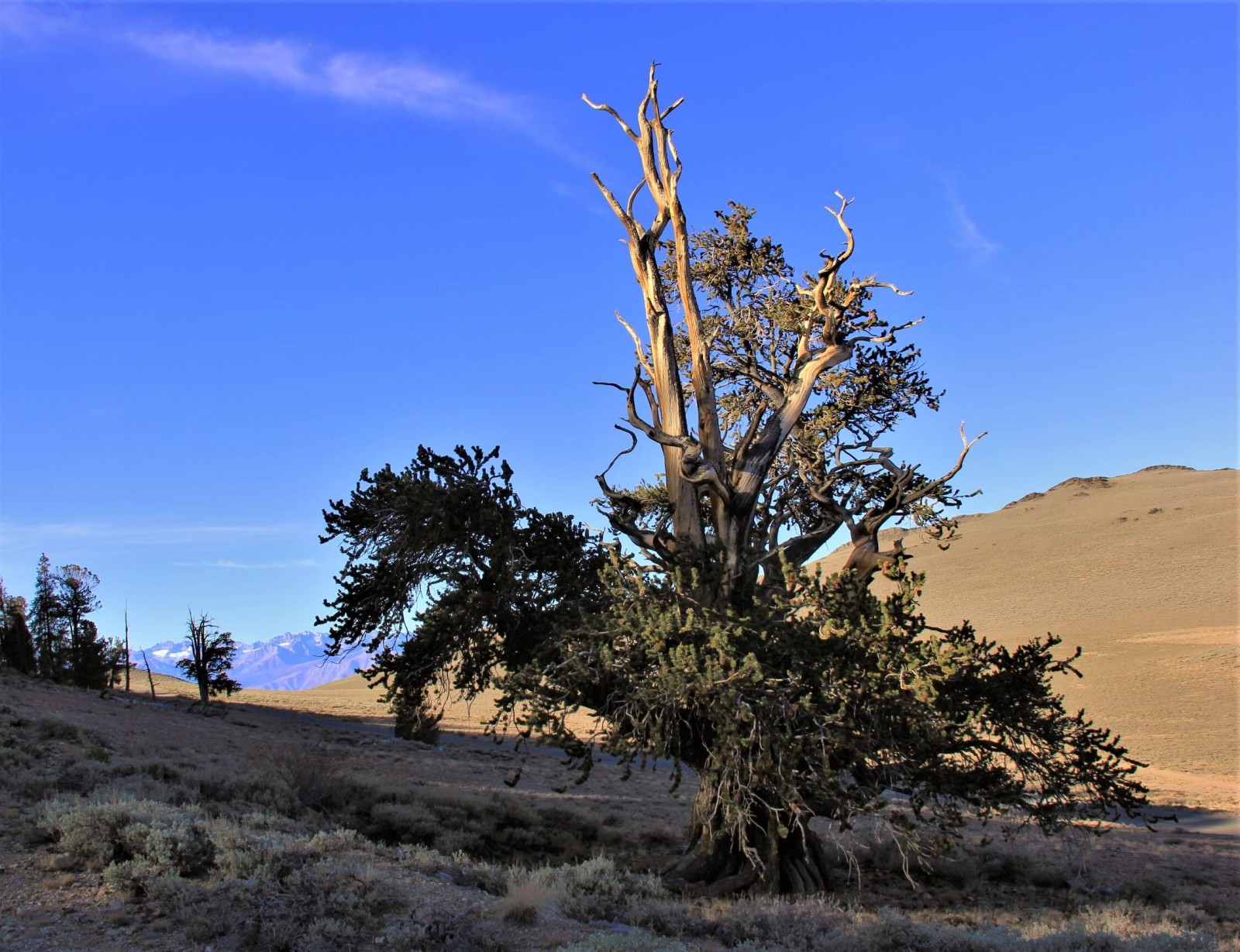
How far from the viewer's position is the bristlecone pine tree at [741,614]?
11.4m

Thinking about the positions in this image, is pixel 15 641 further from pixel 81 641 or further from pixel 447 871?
pixel 447 871

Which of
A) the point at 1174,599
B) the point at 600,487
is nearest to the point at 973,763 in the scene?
the point at 600,487

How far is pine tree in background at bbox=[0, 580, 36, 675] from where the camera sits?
40.7m

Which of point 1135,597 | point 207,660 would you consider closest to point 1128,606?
point 1135,597

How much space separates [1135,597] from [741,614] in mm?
69605

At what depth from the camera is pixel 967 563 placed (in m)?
95.9

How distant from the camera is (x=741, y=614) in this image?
13430 millimetres

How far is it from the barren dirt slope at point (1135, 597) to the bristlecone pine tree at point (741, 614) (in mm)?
18597

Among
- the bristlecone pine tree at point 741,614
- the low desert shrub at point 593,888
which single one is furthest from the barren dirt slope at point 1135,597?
the low desert shrub at point 593,888

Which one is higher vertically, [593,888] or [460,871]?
[460,871]

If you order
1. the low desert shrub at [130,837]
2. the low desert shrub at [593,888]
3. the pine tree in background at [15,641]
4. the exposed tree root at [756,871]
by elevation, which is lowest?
the exposed tree root at [756,871]

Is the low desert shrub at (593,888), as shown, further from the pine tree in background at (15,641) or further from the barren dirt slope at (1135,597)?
the pine tree in background at (15,641)

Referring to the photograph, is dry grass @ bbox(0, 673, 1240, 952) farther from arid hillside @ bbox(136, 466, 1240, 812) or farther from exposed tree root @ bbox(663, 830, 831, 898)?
arid hillside @ bbox(136, 466, 1240, 812)

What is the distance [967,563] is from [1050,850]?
81.0 m
